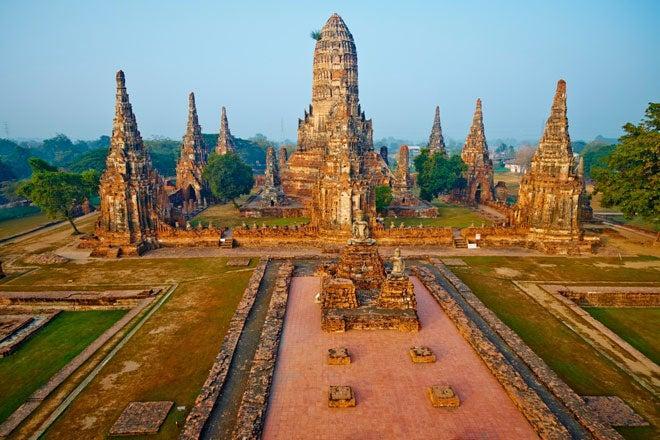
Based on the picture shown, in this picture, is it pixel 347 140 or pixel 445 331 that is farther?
pixel 347 140

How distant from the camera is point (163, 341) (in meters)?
18.6

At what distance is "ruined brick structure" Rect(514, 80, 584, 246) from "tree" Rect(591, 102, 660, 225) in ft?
8.56

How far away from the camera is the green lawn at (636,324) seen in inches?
736

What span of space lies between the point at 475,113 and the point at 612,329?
40.1 m

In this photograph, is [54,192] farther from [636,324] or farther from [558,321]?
[636,324]

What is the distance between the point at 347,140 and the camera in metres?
34.2

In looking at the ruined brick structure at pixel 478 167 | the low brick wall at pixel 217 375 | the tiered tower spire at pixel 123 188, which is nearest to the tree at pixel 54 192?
the tiered tower spire at pixel 123 188

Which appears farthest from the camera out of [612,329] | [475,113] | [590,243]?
[475,113]

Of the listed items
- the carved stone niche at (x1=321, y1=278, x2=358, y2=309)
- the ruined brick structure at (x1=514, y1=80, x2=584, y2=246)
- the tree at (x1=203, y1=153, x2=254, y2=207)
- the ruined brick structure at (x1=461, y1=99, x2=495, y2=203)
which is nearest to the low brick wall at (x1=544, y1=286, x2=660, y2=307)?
the ruined brick structure at (x1=514, y1=80, x2=584, y2=246)

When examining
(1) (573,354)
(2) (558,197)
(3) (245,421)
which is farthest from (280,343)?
(2) (558,197)

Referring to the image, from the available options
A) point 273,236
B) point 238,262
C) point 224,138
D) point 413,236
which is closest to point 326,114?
point 224,138

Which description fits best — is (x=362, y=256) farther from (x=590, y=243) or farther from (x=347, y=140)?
(x=590, y=243)

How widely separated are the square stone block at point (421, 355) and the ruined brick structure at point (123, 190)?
74.8 ft

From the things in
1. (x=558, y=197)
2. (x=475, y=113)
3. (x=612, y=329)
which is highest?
(x=475, y=113)
